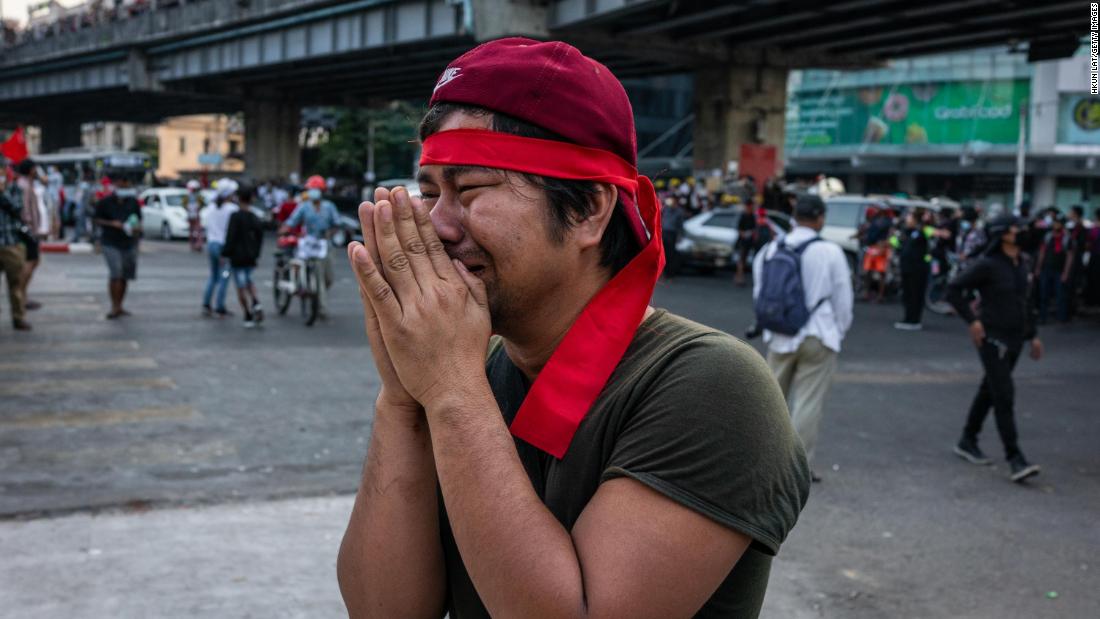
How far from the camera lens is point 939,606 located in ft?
15.6

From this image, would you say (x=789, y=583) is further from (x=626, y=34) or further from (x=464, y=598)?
(x=626, y=34)

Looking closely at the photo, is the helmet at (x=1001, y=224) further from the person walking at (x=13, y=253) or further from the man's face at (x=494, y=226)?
the person walking at (x=13, y=253)

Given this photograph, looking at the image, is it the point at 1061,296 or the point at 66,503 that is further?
the point at 1061,296

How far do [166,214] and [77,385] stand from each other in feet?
87.3

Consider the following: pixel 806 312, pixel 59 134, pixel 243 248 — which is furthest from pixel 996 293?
pixel 59 134

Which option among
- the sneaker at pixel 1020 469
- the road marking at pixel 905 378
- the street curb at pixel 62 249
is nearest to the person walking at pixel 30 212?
the road marking at pixel 905 378

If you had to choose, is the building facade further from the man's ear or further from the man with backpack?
the man's ear

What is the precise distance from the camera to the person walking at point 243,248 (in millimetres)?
13602

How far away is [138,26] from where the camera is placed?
43.6m

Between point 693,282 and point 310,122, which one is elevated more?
point 310,122

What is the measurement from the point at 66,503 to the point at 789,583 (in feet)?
12.5

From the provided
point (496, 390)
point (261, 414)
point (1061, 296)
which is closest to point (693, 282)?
point (1061, 296)

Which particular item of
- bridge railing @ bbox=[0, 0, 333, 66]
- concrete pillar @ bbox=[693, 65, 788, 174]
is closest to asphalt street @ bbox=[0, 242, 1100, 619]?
concrete pillar @ bbox=[693, 65, 788, 174]

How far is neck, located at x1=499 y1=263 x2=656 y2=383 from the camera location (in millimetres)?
1604
